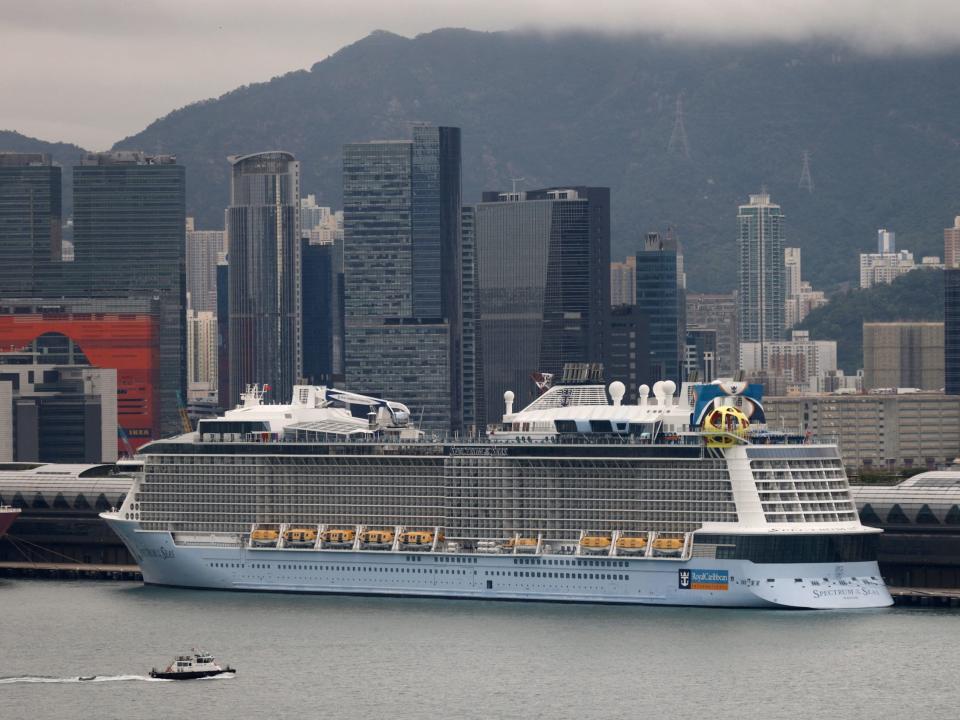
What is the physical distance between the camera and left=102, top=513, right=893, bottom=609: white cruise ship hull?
84438mm

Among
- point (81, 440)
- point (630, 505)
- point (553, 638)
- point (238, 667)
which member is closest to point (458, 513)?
point (630, 505)

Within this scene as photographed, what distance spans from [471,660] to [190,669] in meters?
8.61

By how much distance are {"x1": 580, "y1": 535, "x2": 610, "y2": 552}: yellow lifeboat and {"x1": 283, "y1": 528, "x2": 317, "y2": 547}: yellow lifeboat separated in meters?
11.1

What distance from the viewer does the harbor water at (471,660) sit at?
224 feet

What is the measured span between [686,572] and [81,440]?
111m

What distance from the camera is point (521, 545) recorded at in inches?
3553

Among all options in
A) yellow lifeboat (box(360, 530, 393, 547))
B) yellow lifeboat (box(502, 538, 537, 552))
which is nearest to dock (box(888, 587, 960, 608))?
yellow lifeboat (box(502, 538, 537, 552))

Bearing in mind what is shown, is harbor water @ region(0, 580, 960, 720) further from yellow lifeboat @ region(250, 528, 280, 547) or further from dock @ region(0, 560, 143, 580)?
dock @ region(0, 560, 143, 580)

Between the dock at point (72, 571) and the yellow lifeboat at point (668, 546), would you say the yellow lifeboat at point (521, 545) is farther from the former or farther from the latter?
the dock at point (72, 571)

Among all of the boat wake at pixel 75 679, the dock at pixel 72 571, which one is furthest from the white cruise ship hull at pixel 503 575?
the boat wake at pixel 75 679

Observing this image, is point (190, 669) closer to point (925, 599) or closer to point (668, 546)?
point (668, 546)

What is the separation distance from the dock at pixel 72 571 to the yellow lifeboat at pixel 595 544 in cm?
2156

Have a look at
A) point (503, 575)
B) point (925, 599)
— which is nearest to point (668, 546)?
point (503, 575)

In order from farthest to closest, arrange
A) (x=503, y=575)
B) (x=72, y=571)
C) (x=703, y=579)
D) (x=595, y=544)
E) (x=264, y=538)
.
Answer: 1. (x=72, y=571)
2. (x=264, y=538)
3. (x=503, y=575)
4. (x=595, y=544)
5. (x=703, y=579)
